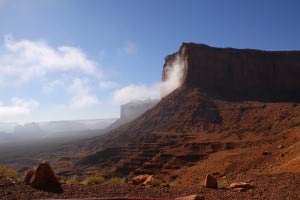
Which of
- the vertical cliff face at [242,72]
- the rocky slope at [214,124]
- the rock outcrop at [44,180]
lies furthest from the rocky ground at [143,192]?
the vertical cliff face at [242,72]

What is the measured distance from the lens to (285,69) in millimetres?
91812

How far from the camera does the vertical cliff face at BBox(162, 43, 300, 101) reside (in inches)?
3351

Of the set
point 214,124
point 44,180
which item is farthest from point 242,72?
point 44,180

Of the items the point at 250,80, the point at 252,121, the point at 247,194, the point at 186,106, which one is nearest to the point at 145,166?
the point at 252,121

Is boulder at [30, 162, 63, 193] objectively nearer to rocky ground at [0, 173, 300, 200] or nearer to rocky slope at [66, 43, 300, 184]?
rocky ground at [0, 173, 300, 200]

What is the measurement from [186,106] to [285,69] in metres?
33.0

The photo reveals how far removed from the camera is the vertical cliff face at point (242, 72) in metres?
85.1

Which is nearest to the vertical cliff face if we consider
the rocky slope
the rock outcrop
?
the rocky slope

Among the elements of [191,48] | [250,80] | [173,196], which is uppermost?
[191,48]

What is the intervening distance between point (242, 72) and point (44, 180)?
83105 mm

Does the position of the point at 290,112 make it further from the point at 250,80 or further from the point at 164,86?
the point at 164,86

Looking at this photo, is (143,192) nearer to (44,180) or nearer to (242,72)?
(44,180)

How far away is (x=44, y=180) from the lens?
1082cm

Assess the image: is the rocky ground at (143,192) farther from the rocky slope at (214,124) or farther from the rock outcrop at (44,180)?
the rocky slope at (214,124)
